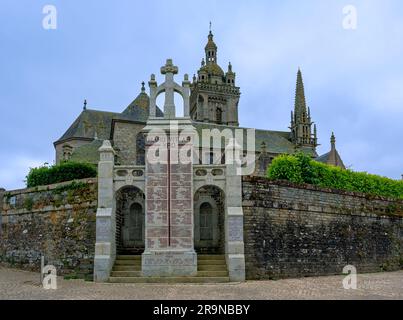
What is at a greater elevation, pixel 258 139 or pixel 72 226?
pixel 258 139

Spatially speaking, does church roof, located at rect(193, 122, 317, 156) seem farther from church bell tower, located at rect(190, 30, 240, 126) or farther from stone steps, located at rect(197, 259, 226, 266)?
stone steps, located at rect(197, 259, 226, 266)

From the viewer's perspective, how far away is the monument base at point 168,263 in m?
16.7

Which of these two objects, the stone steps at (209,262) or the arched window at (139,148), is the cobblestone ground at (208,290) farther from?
the arched window at (139,148)

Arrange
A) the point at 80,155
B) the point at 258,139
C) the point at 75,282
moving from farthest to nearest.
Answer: the point at 258,139 < the point at 80,155 < the point at 75,282

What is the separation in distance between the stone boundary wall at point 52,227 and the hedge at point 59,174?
894mm

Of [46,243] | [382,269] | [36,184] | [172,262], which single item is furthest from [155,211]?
[382,269]

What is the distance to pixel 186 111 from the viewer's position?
1792 centimetres

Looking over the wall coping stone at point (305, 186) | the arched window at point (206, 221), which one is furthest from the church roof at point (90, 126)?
the wall coping stone at point (305, 186)

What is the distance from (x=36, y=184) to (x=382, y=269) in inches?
603

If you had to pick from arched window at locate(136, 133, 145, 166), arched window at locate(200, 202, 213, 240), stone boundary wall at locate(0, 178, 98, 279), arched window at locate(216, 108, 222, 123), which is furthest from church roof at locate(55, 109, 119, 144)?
arched window at locate(200, 202, 213, 240)

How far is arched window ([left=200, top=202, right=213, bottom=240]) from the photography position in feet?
64.1

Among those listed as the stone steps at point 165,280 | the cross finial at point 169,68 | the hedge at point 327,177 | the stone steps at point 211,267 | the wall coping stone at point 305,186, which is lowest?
the stone steps at point 165,280

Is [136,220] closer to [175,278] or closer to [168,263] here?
[168,263]
